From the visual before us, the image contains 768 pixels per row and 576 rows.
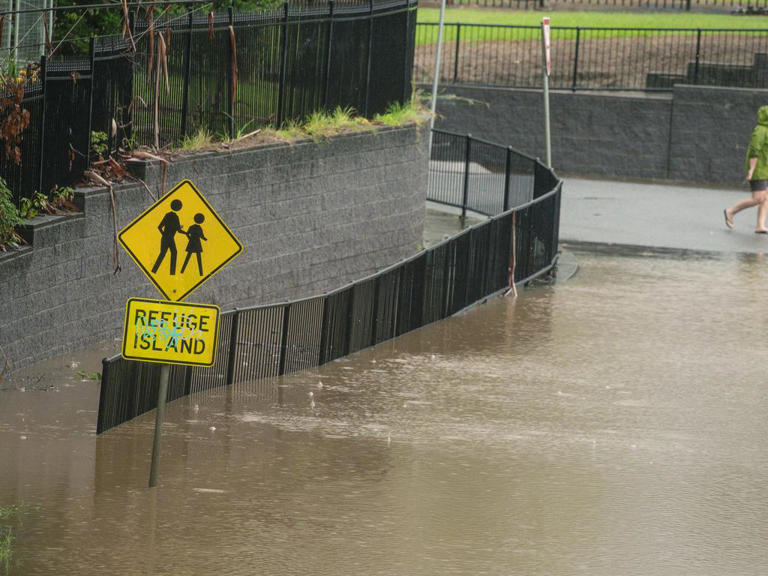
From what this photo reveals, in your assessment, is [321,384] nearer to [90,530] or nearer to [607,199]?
[90,530]

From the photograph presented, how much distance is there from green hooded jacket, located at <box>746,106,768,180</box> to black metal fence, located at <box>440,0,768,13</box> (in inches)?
679

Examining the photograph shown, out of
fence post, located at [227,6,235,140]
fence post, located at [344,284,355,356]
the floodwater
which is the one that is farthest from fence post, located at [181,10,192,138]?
the floodwater

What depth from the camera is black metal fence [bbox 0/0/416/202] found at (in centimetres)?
1280

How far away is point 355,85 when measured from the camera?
58.9 ft

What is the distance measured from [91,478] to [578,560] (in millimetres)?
3206

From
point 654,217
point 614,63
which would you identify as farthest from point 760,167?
point 614,63

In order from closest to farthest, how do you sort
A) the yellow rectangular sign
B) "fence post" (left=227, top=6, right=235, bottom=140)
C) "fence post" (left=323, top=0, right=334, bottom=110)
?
1. the yellow rectangular sign
2. "fence post" (left=227, top=6, right=235, bottom=140)
3. "fence post" (left=323, top=0, right=334, bottom=110)

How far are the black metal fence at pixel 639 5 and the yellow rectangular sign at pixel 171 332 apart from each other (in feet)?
104

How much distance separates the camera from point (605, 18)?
4112 centimetres

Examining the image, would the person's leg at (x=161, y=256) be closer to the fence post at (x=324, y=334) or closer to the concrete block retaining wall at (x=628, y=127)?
the fence post at (x=324, y=334)

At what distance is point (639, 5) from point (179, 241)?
108ft

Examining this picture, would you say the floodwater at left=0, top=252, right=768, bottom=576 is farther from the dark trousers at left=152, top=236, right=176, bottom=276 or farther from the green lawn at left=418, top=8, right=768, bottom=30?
the green lawn at left=418, top=8, right=768, bottom=30

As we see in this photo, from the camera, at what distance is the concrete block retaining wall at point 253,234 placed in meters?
12.2

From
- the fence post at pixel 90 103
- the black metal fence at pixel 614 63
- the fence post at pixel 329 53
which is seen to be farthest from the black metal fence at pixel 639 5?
the fence post at pixel 90 103
